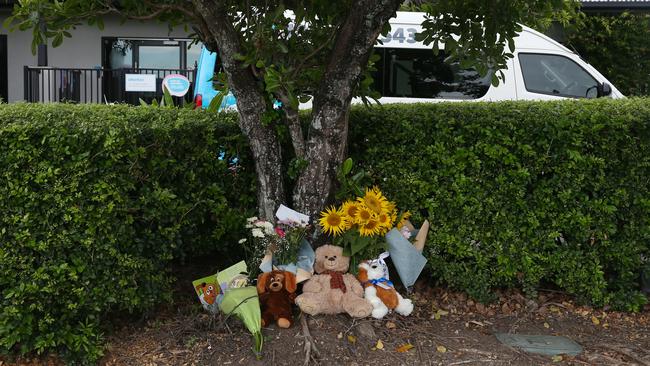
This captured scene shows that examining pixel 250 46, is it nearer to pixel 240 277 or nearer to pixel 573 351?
pixel 240 277

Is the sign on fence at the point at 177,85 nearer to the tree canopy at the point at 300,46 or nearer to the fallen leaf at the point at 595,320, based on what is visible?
the tree canopy at the point at 300,46

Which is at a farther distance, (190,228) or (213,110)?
(213,110)

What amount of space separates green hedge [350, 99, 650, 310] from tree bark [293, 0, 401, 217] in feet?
1.60

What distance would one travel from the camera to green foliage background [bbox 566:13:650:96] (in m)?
13.6

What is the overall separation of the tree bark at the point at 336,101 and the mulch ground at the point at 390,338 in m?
0.87

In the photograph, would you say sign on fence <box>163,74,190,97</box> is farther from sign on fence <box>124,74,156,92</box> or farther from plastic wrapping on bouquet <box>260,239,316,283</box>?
plastic wrapping on bouquet <box>260,239,316,283</box>

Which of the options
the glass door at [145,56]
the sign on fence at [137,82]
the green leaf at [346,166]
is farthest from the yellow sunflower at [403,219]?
the glass door at [145,56]

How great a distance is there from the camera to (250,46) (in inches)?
167

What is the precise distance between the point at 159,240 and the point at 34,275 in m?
0.79

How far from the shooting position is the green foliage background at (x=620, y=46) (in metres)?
13.6

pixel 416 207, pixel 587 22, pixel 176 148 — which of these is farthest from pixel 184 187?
pixel 587 22

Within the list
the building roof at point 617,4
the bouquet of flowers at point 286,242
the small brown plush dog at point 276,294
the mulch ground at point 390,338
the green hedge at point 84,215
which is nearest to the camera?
the green hedge at point 84,215

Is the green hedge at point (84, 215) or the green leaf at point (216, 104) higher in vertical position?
the green leaf at point (216, 104)

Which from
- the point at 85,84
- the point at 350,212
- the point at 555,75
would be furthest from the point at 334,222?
the point at 85,84
